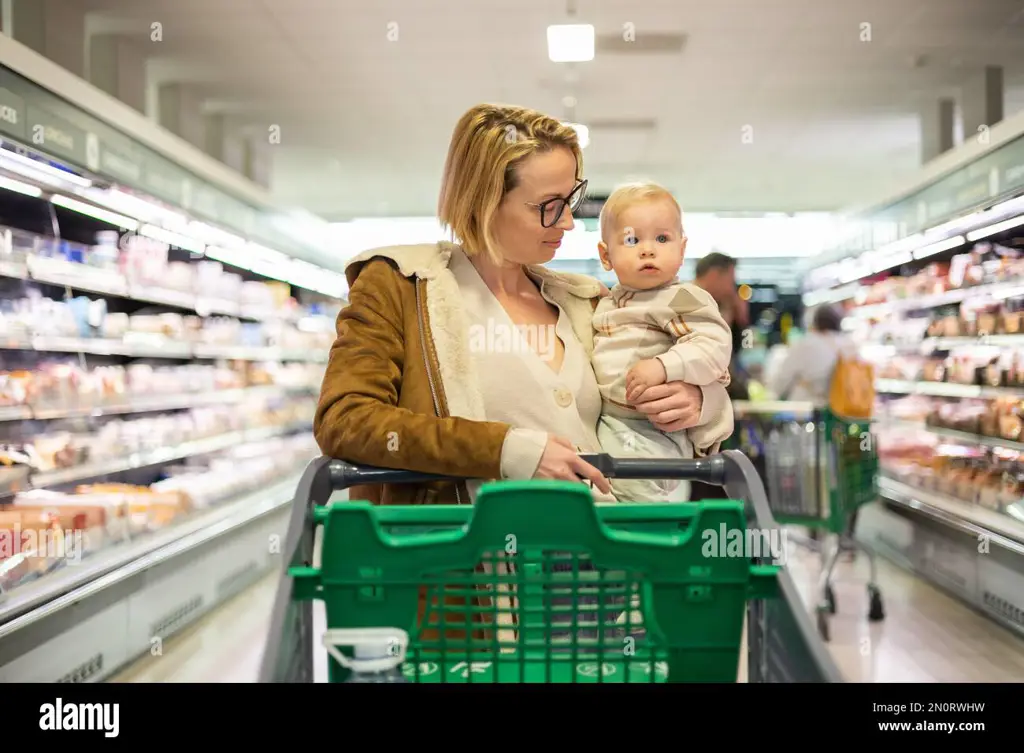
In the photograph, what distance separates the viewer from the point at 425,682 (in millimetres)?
1107

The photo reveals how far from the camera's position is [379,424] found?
1.24 m

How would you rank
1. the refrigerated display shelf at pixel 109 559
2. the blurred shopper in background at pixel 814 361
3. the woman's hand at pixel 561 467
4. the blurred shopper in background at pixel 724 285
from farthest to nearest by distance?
the blurred shopper in background at pixel 814 361, the blurred shopper in background at pixel 724 285, the refrigerated display shelf at pixel 109 559, the woman's hand at pixel 561 467

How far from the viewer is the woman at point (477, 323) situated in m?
1.35

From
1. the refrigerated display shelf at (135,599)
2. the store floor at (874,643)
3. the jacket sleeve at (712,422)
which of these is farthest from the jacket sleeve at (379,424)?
the store floor at (874,643)

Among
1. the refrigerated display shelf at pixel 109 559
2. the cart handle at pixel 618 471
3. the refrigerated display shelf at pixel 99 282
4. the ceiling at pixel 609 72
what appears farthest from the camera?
the ceiling at pixel 609 72

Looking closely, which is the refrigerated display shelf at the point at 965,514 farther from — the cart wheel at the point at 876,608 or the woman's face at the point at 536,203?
the woman's face at the point at 536,203

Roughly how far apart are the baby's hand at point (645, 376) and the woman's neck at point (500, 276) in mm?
287

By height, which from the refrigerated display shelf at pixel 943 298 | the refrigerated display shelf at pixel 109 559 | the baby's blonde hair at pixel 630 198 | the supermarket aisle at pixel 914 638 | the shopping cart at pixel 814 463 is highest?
the refrigerated display shelf at pixel 943 298

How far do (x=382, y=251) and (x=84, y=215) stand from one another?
9.86 feet

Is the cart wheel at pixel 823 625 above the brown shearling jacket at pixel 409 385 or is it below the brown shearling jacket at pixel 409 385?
below

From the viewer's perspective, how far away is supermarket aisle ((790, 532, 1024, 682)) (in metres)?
3.45

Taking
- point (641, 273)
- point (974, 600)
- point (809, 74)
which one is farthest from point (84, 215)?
point (974, 600)

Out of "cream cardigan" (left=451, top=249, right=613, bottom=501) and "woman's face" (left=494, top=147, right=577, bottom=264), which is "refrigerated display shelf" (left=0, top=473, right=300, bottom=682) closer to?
"cream cardigan" (left=451, top=249, right=613, bottom=501)
